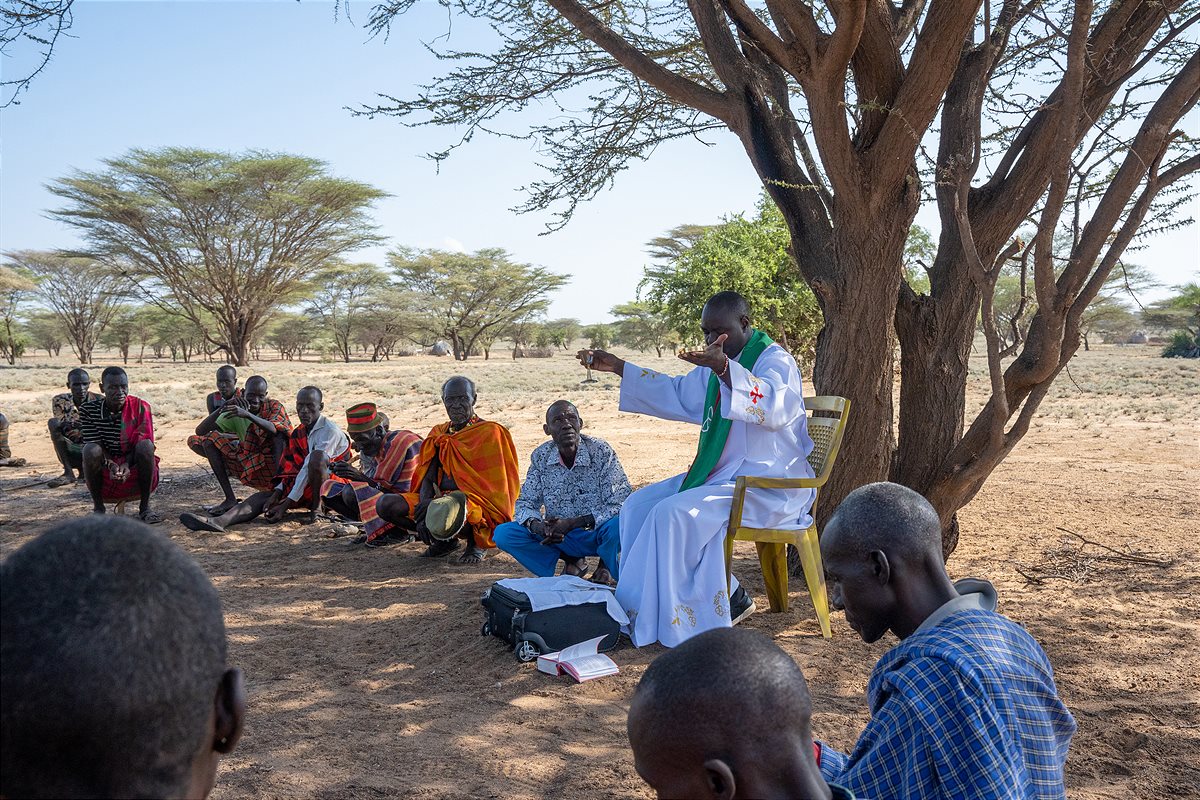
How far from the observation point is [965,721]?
173 cm

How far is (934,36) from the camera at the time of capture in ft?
15.0

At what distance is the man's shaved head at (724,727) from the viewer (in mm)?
1368

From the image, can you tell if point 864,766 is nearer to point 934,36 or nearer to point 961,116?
point 934,36

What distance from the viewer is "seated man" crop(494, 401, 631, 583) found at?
17.7 feet

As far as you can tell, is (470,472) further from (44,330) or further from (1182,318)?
(44,330)

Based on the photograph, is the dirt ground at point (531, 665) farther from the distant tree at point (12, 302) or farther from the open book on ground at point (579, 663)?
the distant tree at point (12, 302)

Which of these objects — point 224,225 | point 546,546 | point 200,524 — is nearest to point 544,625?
point 546,546

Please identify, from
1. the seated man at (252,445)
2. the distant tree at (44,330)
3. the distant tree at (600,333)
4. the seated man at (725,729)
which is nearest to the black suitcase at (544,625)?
the seated man at (725,729)

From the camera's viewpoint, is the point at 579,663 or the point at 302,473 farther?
the point at 302,473

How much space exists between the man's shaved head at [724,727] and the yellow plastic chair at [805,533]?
9.89 feet

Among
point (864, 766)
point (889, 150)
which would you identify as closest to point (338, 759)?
point (864, 766)

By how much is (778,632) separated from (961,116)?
342 cm

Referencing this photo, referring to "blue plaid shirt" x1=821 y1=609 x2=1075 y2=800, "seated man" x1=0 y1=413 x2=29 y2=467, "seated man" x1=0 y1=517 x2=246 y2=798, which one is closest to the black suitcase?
"blue plaid shirt" x1=821 y1=609 x2=1075 y2=800

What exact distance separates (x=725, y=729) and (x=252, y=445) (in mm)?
7095
